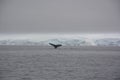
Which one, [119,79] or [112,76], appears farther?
[112,76]

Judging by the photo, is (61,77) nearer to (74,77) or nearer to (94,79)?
(74,77)

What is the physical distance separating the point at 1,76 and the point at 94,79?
1186 cm

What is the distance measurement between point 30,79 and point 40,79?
3.96 feet

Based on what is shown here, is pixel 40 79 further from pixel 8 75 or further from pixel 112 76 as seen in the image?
pixel 112 76

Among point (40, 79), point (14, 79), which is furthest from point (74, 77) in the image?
point (14, 79)

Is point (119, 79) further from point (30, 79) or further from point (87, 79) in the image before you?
point (30, 79)

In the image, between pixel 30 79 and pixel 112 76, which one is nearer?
pixel 30 79

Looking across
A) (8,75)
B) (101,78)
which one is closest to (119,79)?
(101,78)

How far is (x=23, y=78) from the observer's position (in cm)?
3897

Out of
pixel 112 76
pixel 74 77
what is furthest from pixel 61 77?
pixel 112 76

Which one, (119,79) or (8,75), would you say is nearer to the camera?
(119,79)

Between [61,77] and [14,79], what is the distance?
6135 millimetres

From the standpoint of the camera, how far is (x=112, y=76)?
42.0m

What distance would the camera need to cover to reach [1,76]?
40594 millimetres
